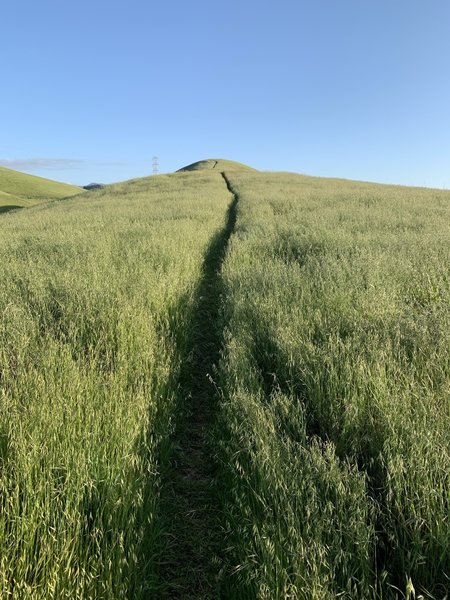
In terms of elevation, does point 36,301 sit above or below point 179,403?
above

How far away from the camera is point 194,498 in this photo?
3.06 meters

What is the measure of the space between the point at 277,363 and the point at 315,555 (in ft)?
6.97

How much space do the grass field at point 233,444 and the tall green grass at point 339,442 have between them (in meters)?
0.02

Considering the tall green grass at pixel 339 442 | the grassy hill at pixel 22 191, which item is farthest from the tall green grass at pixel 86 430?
the grassy hill at pixel 22 191

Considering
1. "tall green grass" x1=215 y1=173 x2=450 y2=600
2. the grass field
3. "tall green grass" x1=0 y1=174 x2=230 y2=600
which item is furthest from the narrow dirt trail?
"tall green grass" x1=215 y1=173 x2=450 y2=600

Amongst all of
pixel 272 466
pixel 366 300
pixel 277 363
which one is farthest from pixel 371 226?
pixel 272 466

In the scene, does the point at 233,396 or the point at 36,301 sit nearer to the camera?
the point at 233,396

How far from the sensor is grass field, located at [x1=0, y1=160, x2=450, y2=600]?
193cm

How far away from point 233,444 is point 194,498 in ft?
1.97

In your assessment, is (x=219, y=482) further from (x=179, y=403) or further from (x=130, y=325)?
(x=130, y=325)

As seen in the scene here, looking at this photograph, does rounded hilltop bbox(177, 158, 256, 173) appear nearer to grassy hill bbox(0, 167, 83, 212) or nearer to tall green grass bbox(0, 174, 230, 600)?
grassy hill bbox(0, 167, 83, 212)

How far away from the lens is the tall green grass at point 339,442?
6.12ft

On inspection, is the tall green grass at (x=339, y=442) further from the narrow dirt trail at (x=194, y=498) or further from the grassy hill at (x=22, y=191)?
the grassy hill at (x=22, y=191)

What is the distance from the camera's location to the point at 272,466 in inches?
94.5
